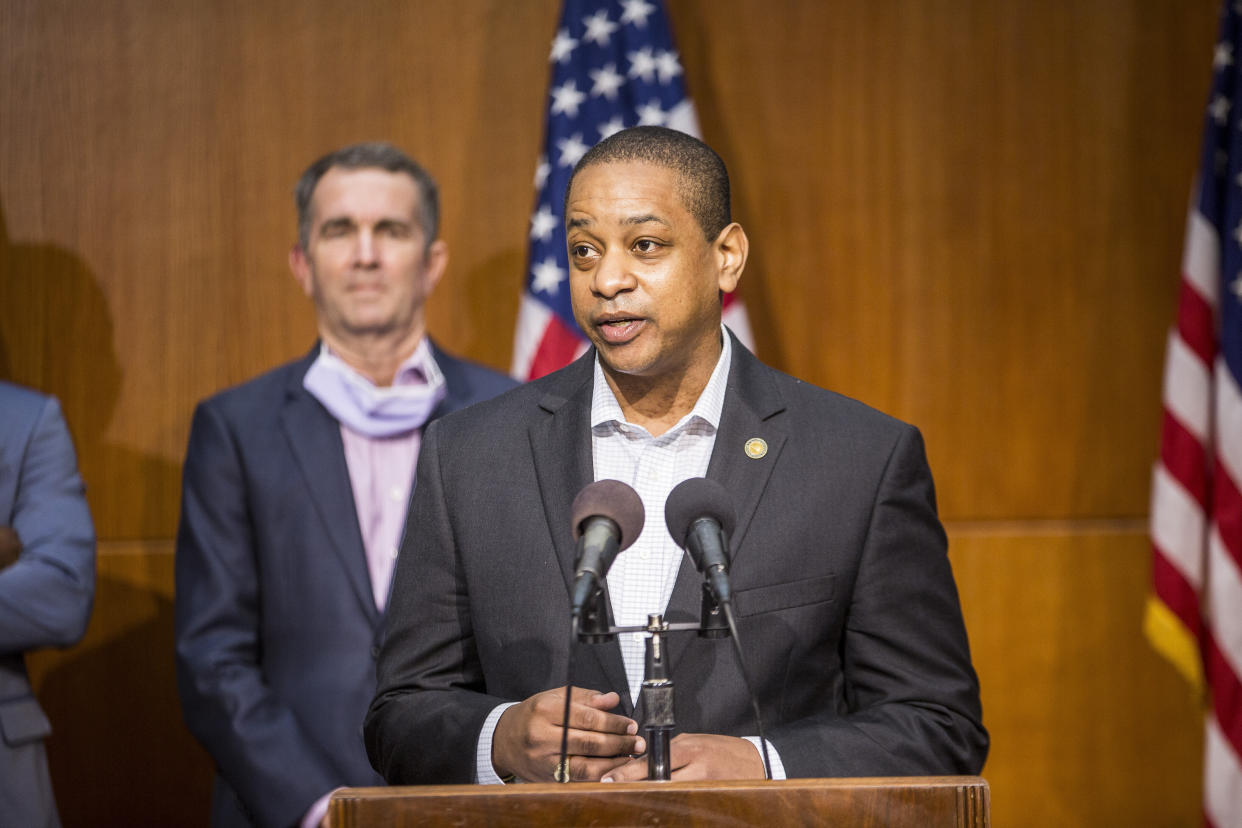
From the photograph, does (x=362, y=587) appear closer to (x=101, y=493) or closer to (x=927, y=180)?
(x=101, y=493)

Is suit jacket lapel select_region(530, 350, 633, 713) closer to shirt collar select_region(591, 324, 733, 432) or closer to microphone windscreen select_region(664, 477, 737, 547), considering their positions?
shirt collar select_region(591, 324, 733, 432)

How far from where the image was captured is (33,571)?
292cm

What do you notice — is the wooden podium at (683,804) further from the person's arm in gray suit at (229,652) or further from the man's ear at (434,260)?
the man's ear at (434,260)

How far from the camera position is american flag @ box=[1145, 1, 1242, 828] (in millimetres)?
3561

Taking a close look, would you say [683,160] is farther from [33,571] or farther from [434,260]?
[33,571]

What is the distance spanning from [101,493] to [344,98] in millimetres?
1521

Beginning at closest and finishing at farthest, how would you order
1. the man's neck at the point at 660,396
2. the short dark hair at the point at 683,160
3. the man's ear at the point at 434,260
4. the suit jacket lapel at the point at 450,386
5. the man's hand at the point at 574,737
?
1. the man's hand at the point at 574,737
2. the short dark hair at the point at 683,160
3. the man's neck at the point at 660,396
4. the suit jacket lapel at the point at 450,386
5. the man's ear at the point at 434,260

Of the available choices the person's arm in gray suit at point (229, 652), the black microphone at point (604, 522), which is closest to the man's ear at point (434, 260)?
the person's arm in gray suit at point (229, 652)

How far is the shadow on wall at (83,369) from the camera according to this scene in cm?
409

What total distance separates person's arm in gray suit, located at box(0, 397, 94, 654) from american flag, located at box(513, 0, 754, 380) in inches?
49.9

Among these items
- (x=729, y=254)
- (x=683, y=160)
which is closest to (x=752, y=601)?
(x=729, y=254)

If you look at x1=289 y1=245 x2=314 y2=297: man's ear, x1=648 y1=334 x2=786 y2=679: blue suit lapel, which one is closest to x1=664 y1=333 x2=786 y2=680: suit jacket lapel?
x1=648 y1=334 x2=786 y2=679: blue suit lapel

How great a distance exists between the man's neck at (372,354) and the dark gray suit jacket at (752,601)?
4.27 ft

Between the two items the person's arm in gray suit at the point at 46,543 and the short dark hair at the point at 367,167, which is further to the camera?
the short dark hair at the point at 367,167
